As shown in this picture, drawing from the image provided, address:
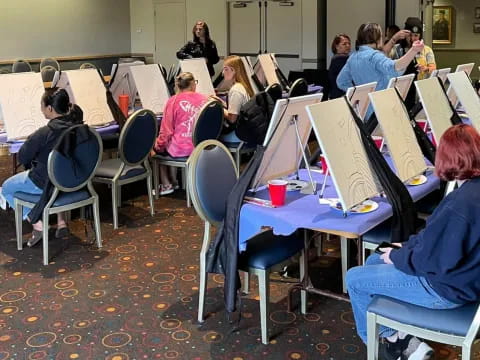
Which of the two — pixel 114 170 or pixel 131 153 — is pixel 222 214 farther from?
pixel 114 170

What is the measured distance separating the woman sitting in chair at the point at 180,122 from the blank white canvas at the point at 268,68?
2.07 metres

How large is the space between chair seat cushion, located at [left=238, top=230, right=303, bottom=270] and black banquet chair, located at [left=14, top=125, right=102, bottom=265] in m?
1.44

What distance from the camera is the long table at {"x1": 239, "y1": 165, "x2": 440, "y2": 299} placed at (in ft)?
8.39

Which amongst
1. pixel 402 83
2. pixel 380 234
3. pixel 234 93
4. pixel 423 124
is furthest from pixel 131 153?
pixel 380 234

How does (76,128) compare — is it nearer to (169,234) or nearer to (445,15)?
(169,234)

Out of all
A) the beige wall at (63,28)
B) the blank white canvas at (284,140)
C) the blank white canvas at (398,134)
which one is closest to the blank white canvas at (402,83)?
the blank white canvas at (398,134)

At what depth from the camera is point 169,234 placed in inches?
177

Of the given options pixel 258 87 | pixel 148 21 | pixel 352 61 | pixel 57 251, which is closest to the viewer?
pixel 57 251

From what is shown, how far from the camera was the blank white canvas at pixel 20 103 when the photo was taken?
4.70 metres

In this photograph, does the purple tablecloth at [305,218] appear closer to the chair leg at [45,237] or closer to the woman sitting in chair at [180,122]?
the chair leg at [45,237]

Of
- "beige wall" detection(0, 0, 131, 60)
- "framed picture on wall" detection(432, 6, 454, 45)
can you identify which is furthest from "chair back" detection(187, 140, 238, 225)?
"framed picture on wall" detection(432, 6, 454, 45)

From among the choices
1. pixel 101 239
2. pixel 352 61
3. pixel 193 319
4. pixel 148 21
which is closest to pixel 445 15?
pixel 148 21

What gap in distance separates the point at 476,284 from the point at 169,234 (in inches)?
107

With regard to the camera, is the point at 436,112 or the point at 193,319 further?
the point at 436,112
